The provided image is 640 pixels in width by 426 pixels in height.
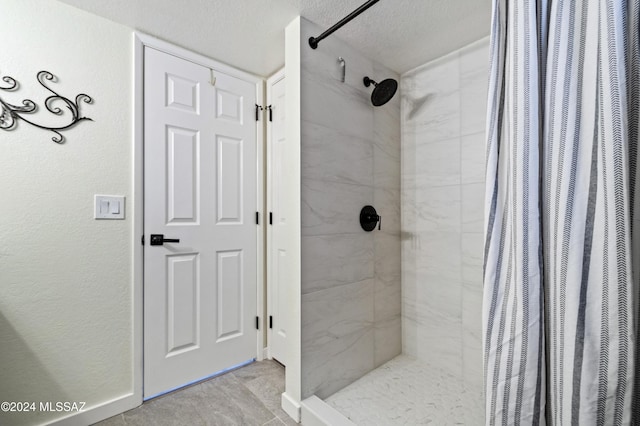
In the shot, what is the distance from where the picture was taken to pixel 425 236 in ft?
6.30

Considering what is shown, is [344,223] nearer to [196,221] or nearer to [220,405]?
[196,221]

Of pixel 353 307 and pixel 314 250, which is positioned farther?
pixel 353 307

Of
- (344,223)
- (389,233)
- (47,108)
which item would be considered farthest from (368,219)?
(47,108)

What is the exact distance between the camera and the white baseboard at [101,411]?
1343 mm

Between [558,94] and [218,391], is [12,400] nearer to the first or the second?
[218,391]

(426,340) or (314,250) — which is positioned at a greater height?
(314,250)

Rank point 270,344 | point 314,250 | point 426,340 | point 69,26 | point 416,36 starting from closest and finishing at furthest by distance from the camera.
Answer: point 69,26 < point 314,250 < point 416,36 < point 426,340 < point 270,344

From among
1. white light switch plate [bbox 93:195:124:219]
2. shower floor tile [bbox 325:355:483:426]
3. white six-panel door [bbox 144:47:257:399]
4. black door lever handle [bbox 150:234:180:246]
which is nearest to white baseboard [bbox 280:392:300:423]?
shower floor tile [bbox 325:355:483:426]

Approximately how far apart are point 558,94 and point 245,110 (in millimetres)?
1782

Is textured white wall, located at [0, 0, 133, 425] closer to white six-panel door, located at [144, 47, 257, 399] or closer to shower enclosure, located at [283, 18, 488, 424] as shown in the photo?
white six-panel door, located at [144, 47, 257, 399]

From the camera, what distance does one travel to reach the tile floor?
55.9 inches

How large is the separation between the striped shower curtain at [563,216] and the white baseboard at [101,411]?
172 centimetres

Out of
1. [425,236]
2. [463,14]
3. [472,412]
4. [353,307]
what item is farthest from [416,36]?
[472,412]

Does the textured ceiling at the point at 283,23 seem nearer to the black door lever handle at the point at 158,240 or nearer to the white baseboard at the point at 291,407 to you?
the black door lever handle at the point at 158,240
